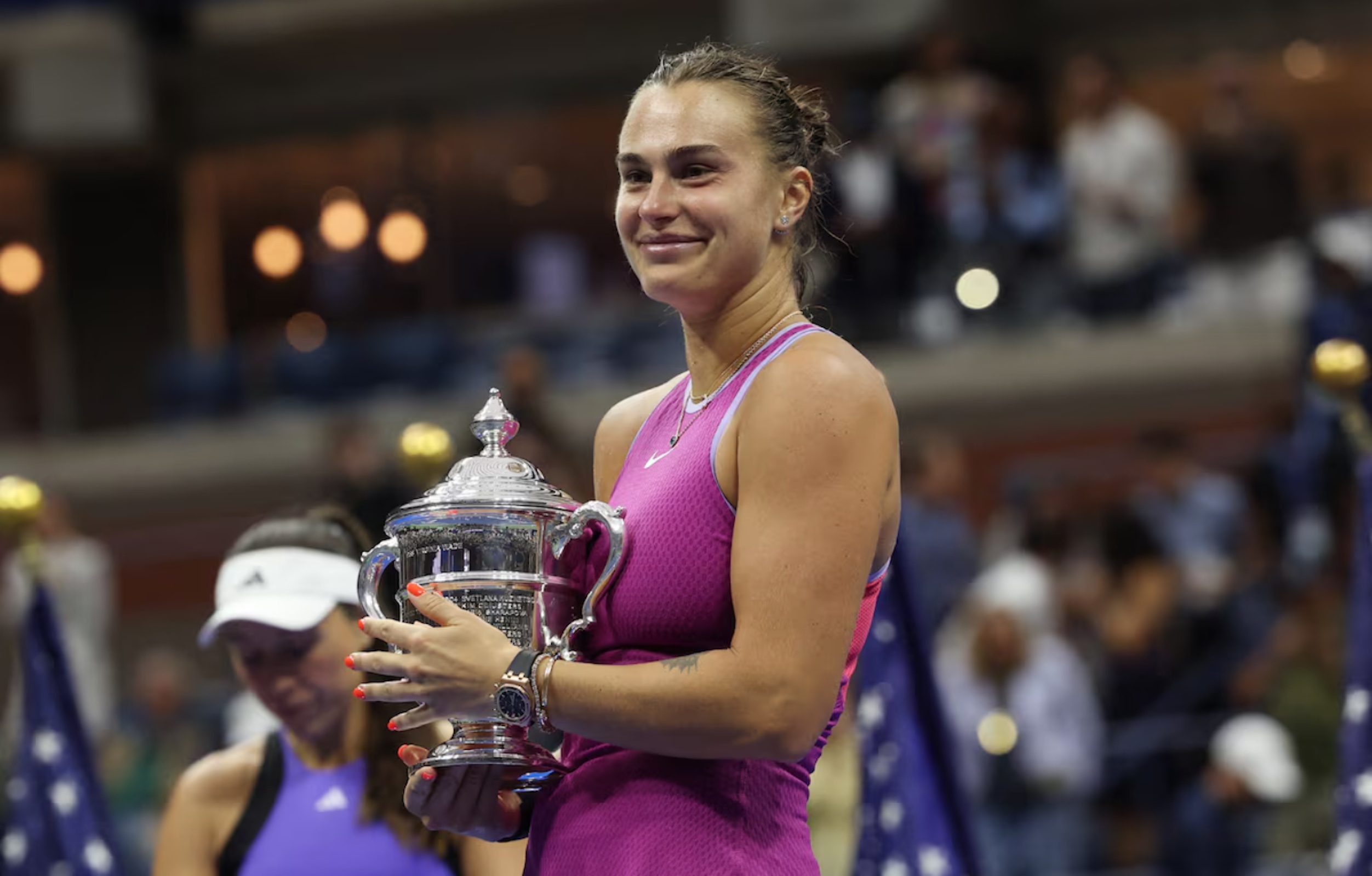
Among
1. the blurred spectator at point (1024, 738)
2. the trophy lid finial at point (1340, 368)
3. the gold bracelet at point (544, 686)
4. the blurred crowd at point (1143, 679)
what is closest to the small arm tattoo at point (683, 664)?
the gold bracelet at point (544, 686)

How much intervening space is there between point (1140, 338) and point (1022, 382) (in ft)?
2.55

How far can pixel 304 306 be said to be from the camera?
16938 mm

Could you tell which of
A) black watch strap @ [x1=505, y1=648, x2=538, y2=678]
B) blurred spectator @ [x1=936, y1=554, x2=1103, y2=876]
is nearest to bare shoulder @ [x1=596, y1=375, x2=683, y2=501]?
black watch strap @ [x1=505, y1=648, x2=538, y2=678]

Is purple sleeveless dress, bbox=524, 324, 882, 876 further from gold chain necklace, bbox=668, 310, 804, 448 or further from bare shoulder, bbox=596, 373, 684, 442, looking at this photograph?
bare shoulder, bbox=596, 373, 684, 442

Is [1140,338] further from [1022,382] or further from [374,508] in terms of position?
[374,508]

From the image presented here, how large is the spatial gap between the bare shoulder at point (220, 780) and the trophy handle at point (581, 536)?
3.85 feet

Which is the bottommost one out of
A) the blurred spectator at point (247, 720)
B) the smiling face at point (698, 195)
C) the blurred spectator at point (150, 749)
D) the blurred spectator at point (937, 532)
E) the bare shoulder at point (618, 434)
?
the blurred spectator at point (150, 749)

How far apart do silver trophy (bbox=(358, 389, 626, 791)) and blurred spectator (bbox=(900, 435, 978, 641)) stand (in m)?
5.27

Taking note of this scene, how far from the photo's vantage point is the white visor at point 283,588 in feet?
10.3

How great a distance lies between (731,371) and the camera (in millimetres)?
2258

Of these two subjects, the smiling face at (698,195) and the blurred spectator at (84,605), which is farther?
the blurred spectator at (84,605)

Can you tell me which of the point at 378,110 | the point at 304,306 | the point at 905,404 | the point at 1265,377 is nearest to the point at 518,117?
the point at 378,110

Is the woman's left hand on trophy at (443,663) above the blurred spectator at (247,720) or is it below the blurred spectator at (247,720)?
above

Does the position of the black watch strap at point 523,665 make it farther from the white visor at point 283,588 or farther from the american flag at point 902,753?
the american flag at point 902,753
